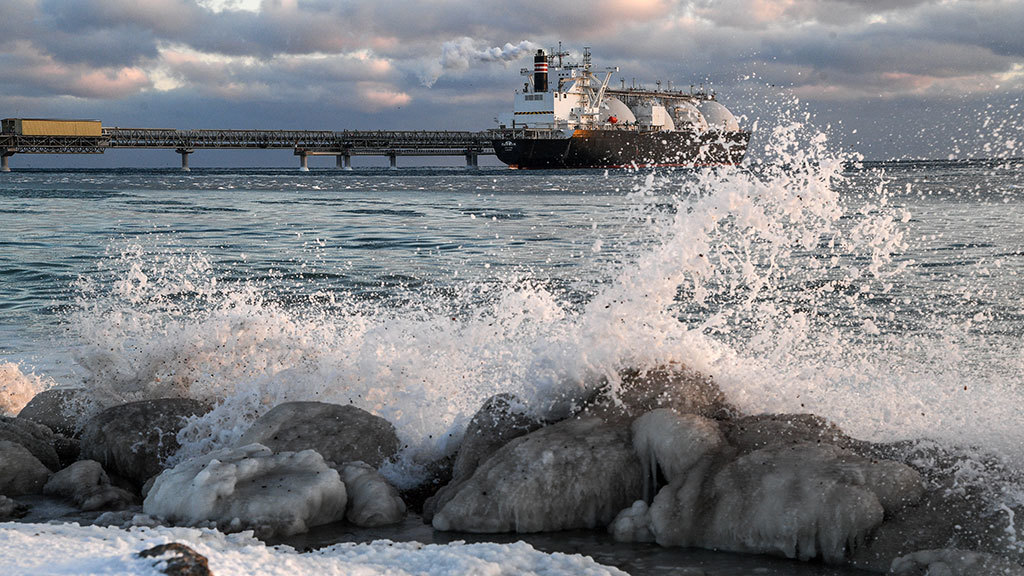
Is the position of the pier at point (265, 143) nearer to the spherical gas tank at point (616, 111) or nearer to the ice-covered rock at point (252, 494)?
the spherical gas tank at point (616, 111)

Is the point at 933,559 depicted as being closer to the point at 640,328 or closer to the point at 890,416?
the point at 890,416

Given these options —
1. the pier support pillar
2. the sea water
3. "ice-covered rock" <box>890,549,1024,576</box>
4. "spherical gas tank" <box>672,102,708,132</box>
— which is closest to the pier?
the pier support pillar

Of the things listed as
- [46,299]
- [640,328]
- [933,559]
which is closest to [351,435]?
[640,328]

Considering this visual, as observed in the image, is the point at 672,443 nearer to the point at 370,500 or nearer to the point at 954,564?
the point at 954,564

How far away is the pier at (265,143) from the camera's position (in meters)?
83.3

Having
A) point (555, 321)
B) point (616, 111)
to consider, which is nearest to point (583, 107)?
point (616, 111)

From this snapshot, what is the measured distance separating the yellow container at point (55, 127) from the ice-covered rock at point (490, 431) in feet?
282

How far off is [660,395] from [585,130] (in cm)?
7972

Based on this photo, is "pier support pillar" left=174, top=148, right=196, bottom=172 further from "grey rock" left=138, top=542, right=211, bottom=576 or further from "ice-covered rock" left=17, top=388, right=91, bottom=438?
"grey rock" left=138, top=542, right=211, bottom=576

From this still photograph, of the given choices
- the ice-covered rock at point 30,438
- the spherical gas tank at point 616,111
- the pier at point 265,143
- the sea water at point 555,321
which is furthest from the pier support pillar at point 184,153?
the ice-covered rock at point 30,438

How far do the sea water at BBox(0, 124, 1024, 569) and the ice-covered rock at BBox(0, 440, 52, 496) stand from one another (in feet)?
3.27

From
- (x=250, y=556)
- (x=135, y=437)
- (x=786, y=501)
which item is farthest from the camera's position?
(x=135, y=437)

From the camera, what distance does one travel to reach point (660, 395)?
241 inches

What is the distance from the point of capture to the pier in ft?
273
